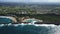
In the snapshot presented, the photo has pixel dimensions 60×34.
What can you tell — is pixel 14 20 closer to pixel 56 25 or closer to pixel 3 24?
pixel 3 24

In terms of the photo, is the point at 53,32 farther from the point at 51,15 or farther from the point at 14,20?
the point at 51,15

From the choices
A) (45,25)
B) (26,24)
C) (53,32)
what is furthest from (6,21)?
(53,32)

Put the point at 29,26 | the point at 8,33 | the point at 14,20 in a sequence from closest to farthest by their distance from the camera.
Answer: the point at 8,33 < the point at 29,26 < the point at 14,20

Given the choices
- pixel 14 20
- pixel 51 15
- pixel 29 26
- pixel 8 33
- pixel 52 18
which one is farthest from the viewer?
pixel 51 15

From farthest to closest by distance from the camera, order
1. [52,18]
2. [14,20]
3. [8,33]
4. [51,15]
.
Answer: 1. [51,15]
2. [52,18]
3. [14,20]
4. [8,33]

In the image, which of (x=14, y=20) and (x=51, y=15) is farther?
(x=51, y=15)

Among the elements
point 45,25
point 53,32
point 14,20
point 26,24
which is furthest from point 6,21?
point 53,32
